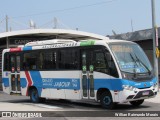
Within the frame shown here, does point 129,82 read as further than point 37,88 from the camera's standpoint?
No

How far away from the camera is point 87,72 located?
1727 centimetres

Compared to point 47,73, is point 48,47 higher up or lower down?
higher up

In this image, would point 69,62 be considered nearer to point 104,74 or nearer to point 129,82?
point 104,74

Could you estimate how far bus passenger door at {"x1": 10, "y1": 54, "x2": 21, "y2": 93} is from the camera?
71.0ft

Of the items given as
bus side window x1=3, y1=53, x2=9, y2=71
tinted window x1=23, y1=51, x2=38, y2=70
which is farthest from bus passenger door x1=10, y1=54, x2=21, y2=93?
tinted window x1=23, y1=51, x2=38, y2=70

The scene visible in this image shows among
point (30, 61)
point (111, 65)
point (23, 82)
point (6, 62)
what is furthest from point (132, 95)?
point (6, 62)

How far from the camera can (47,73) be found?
19578 millimetres

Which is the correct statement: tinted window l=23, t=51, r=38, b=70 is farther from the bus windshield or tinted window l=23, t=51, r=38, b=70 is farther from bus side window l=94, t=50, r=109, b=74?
the bus windshield

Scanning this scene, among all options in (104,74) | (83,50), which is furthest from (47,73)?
(104,74)

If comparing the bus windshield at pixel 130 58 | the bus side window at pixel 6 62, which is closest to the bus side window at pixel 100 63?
the bus windshield at pixel 130 58

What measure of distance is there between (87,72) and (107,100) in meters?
1.49

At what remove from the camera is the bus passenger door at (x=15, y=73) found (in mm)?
21641

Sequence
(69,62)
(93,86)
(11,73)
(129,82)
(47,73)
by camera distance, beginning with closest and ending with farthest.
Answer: (129,82) → (93,86) → (69,62) → (47,73) → (11,73)

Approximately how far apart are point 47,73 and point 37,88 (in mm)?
1264
